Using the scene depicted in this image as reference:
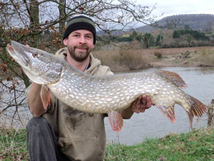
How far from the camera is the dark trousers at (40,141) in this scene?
2.21 metres

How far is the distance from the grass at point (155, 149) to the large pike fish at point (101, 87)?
1432mm

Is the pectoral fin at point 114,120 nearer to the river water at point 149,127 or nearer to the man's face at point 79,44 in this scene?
the man's face at point 79,44

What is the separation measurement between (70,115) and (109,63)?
482 inches

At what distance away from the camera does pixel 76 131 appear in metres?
2.44

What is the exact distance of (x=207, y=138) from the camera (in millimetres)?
4133

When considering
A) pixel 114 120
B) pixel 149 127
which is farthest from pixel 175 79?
pixel 149 127

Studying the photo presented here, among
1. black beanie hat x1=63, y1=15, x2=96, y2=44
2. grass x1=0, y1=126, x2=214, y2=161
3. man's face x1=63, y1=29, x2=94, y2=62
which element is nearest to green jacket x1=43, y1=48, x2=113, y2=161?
man's face x1=63, y1=29, x2=94, y2=62

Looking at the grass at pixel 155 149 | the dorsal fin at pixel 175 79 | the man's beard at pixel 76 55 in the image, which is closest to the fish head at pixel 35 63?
the man's beard at pixel 76 55

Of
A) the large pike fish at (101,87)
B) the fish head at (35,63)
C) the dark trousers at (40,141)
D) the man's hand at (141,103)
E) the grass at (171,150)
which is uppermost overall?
the fish head at (35,63)

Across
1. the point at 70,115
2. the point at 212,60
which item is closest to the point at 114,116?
the point at 70,115

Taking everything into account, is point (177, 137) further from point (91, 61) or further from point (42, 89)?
point (42, 89)

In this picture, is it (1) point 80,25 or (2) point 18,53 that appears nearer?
(2) point 18,53

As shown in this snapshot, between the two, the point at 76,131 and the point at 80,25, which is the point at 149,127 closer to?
the point at 76,131

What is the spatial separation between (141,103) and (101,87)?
38 centimetres
